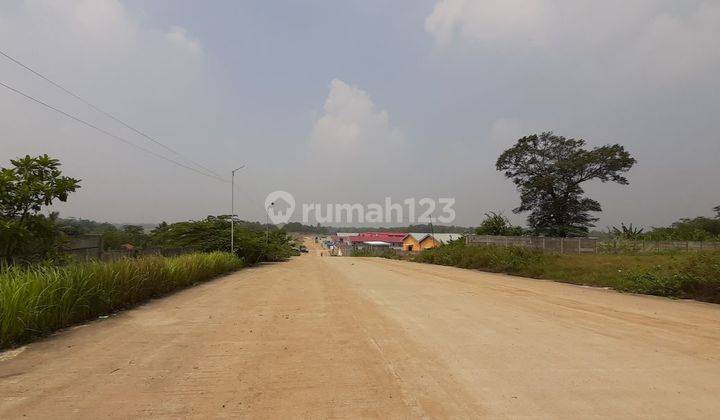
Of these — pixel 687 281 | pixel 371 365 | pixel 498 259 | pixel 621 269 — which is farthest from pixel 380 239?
pixel 371 365

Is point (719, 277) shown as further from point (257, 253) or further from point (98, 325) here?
point (257, 253)

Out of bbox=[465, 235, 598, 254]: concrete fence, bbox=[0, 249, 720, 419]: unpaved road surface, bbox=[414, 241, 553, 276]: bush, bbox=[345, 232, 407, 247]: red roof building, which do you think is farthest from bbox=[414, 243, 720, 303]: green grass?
bbox=[345, 232, 407, 247]: red roof building

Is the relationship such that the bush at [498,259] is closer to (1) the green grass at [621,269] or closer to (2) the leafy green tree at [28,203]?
(1) the green grass at [621,269]

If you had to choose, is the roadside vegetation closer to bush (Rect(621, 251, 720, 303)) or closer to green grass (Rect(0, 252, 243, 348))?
green grass (Rect(0, 252, 243, 348))

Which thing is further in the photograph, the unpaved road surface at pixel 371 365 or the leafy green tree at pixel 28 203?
the leafy green tree at pixel 28 203

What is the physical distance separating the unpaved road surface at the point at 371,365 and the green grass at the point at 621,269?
12.4 ft

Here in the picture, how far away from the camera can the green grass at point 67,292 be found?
6652 millimetres

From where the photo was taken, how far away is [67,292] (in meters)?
7.92

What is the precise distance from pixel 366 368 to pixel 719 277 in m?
11.8

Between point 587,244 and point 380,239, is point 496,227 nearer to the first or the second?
point 587,244

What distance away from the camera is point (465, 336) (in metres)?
7.20

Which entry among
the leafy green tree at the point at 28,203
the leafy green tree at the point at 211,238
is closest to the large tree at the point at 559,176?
the leafy green tree at the point at 211,238

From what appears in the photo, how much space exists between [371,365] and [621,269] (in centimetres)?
1547

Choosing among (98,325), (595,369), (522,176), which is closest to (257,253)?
(98,325)
